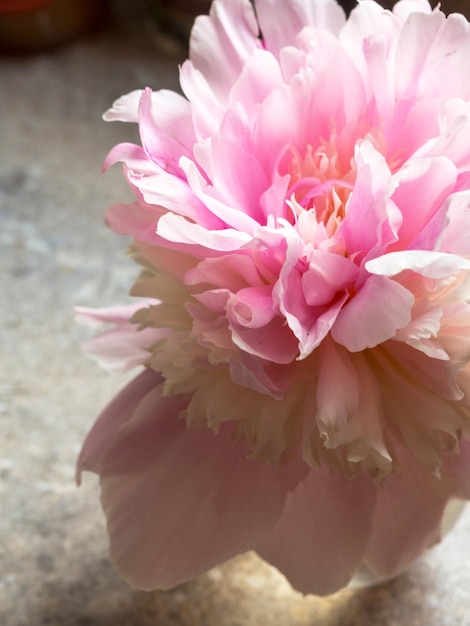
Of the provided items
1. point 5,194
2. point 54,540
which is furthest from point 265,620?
point 5,194

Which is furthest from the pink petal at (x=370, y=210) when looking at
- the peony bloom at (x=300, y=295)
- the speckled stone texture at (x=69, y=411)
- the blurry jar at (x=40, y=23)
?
the blurry jar at (x=40, y=23)

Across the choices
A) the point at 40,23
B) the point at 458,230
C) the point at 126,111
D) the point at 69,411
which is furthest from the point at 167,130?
the point at 40,23

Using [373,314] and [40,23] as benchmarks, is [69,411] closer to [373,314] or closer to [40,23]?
[373,314]

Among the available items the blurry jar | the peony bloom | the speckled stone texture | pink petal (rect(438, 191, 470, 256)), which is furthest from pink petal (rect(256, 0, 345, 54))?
the blurry jar

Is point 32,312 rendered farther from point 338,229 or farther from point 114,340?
point 338,229

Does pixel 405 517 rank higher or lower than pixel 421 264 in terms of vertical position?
lower

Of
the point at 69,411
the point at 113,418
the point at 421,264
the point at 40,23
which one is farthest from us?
the point at 40,23

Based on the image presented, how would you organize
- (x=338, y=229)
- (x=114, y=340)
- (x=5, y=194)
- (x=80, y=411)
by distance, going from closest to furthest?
(x=338, y=229)
(x=114, y=340)
(x=80, y=411)
(x=5, y=194)
